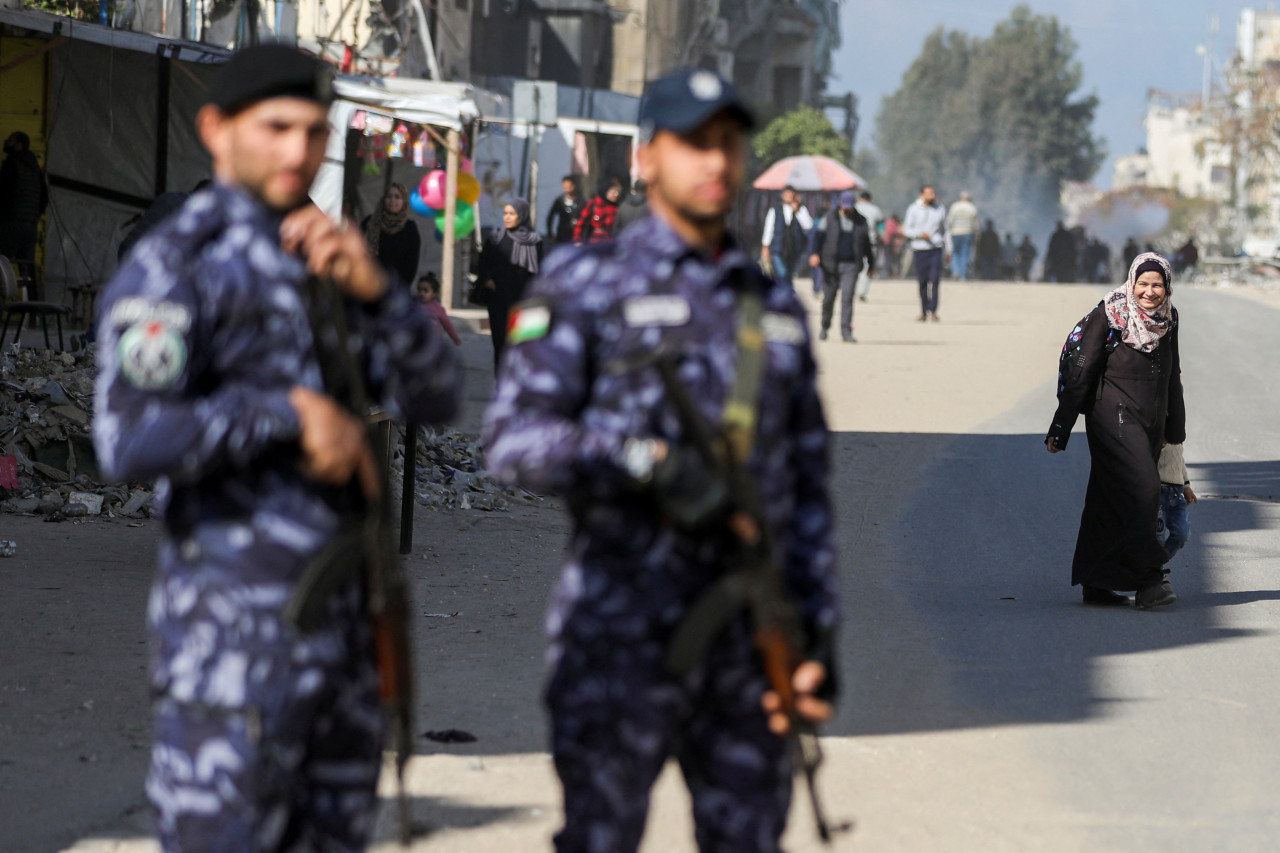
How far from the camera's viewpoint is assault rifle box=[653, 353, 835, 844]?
8.83 ft

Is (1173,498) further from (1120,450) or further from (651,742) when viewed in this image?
(651,742)

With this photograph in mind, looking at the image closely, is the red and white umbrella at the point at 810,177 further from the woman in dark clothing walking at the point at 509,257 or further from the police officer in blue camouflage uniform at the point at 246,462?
the police officer in blue camouflage uniform at the point at 246,462

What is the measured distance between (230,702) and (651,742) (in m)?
0.66

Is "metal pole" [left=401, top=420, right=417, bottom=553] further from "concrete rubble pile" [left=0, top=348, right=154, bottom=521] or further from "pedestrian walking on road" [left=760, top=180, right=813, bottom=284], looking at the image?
"pedestrian walking on road" [left=760, top=180, right=813, bottom=284]

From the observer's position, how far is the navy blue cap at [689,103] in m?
2.76

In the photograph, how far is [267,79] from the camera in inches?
106

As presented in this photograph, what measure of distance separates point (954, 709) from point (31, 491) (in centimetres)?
583

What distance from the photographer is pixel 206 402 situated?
8.55ft

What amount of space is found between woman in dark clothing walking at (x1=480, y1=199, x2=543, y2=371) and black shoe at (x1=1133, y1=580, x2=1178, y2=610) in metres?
7.23

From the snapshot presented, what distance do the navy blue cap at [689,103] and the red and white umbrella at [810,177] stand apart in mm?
31415

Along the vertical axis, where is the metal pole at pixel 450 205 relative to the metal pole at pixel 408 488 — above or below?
above

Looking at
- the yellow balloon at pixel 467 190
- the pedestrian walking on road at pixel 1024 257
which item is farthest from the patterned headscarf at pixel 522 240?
the pedestrian walking on road at pixel 1024 257

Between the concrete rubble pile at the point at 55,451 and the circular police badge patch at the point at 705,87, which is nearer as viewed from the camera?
the circular police badge patch at the point at 705,87

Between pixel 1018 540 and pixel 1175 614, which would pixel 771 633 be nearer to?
pixel 1175 614
